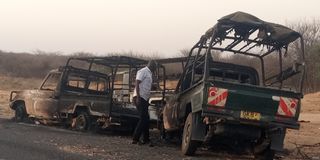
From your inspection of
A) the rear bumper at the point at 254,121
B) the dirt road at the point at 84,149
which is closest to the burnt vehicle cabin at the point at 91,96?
the dirt road at the point at 84,149

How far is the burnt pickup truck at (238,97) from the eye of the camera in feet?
31.6

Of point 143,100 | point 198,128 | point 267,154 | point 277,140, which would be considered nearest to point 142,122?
point 143,100

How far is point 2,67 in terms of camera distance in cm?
7569

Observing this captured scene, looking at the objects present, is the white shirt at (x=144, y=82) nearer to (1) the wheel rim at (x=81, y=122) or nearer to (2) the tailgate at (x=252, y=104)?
(2) the tailgate at (x=252, y=104)

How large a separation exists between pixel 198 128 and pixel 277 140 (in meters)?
1.41

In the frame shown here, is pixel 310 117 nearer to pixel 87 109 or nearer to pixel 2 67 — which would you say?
pixel 87 109

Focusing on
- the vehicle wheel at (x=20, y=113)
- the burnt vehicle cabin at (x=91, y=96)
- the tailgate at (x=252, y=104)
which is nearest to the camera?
the tailgate at (x=252, y=104)

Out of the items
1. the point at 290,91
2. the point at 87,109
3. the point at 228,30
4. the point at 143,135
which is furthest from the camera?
the point at 87,109

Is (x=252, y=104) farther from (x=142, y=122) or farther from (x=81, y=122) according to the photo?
(x=81, y=122)

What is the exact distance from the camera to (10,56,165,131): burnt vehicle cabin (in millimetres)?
14547

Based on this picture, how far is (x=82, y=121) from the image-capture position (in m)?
15.3

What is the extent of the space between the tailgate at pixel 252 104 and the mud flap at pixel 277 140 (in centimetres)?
38

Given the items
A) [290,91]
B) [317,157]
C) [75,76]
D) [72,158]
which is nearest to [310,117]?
[75,76]

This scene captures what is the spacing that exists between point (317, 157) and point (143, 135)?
11.6 feet
